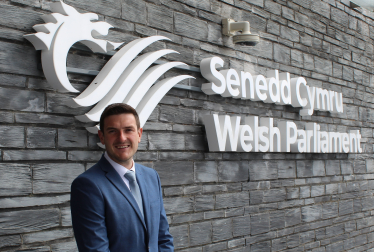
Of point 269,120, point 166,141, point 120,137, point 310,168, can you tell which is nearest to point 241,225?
point 269,120

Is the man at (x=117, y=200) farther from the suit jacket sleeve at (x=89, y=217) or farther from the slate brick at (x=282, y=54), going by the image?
the slate brick at (x=282, y=54)

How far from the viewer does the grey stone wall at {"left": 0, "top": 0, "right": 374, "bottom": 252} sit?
244 cm

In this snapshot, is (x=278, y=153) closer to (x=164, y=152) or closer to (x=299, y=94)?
(x=299, y=94)

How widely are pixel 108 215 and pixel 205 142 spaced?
182cm

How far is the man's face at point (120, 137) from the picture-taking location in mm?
1927

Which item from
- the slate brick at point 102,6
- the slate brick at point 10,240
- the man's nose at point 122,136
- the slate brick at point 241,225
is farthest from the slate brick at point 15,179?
the slate brick at point 241,225

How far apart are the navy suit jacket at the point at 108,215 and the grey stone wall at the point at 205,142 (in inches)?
29.6

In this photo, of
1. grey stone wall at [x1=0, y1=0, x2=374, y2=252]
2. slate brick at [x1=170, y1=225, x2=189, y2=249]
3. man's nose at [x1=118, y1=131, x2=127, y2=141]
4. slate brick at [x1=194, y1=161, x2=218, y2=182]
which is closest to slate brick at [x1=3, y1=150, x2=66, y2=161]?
grey stone wall at [x1=0, y1=0, x2=374, y2=252]

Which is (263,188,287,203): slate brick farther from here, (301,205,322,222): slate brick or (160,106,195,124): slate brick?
(160,106,195,124): slate brick

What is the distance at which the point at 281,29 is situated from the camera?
14.9 ft

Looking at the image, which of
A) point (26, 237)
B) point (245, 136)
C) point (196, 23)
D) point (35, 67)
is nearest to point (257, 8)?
point (196, 23)

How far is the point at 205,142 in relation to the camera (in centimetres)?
355

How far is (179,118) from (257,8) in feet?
5.35

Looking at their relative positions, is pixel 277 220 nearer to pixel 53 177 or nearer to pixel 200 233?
pixel 200 233
